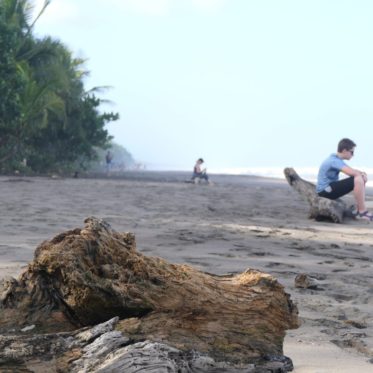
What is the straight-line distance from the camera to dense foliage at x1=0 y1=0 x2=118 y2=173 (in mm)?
21656

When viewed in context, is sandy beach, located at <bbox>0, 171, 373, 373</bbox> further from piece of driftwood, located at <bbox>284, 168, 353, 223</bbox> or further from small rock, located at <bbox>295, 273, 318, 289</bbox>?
piece of driftwood, located at <bbox>284, 168, 353, 223</bbox>

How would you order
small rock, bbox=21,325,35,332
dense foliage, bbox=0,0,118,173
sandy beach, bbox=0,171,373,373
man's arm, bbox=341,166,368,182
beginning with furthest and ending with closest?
dense foliage, bbox=0,0,118,173
man's arm, bbox=341,166,368,182
sandy beach, bbox=0,171,373,373
small rock, bbox=21,325,35,332

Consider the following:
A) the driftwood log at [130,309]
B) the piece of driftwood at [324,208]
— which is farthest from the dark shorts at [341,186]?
the driftwood log at [130,309]

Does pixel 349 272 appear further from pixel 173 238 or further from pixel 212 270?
pixel 173 238

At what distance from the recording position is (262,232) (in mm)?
6902

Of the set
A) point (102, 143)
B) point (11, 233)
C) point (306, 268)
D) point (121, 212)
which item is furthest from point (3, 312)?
point (102, 143)

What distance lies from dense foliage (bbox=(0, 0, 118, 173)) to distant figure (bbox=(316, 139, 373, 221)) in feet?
50.6

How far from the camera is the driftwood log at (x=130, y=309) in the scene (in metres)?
2.00

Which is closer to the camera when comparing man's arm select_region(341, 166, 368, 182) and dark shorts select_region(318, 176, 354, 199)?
man's arm select_region(341, 166, 368, 182)

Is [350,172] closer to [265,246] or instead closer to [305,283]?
[265,246]

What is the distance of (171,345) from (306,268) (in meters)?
2.80

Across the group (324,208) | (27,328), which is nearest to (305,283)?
(27,328)

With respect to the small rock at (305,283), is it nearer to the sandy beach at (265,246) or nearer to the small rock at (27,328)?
the sandy beach at (265,246)

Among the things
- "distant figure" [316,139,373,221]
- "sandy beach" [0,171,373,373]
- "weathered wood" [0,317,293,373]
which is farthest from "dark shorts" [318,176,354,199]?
"weathered wood" [0,317,293,373]
